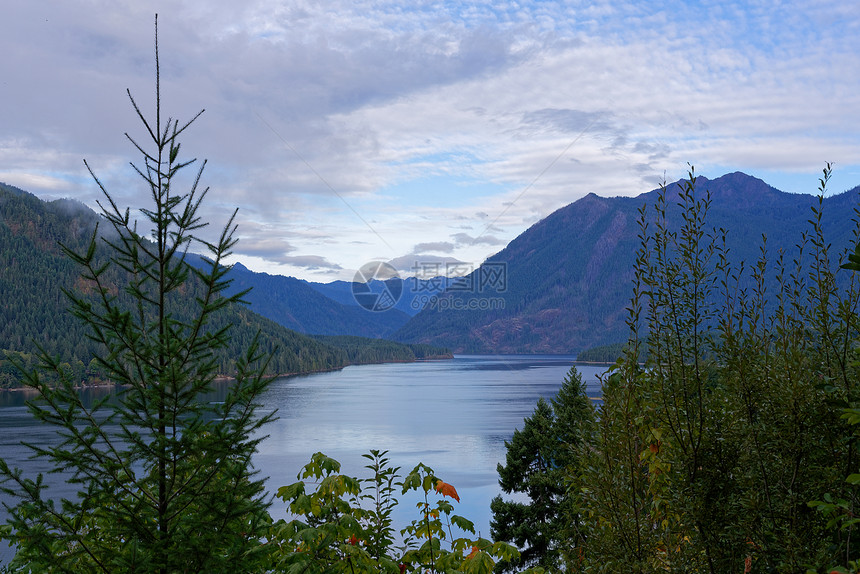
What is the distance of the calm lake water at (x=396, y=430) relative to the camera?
4944 cm

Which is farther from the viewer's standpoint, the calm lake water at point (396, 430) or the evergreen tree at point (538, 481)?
the calm lake water at point (396, 430)

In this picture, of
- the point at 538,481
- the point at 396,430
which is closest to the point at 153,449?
the point at 538,481

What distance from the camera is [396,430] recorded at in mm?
74938

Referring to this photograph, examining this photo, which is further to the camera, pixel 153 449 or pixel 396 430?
pixel 396 430

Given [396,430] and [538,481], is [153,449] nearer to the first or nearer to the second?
[538,481]

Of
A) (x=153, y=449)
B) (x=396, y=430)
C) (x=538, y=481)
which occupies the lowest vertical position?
(x=396, y=430)

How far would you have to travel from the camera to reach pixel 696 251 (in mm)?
6598

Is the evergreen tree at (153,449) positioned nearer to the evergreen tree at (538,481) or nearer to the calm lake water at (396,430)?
the calm lake water at (396,430)

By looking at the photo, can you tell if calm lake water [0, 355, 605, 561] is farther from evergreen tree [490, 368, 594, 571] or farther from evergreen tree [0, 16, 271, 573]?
evergreen tree [0, 16, 271, 573]

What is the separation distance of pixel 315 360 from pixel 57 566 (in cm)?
19390

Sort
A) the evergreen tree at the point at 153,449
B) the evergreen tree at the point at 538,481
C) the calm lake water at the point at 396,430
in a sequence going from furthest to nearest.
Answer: the calm lake water at the point at 396,430
the evergreen tree at the point at 538,481
the evergreen tree at the point at 153,449

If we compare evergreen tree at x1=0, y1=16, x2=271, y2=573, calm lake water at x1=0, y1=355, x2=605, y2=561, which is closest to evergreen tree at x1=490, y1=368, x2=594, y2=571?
calm lake water at x1=0, y1=355, x2=605, y2=561

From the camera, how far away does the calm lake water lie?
49.4 metres

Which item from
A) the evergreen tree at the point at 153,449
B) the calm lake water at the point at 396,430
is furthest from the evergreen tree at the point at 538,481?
the evergreen tree at the point at 153,449
